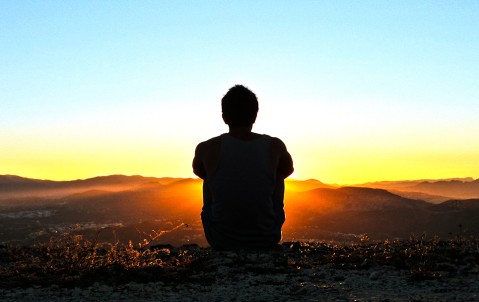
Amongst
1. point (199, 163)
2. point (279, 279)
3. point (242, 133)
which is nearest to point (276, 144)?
point (242, 133)

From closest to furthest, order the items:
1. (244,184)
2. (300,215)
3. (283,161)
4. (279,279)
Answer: (279,279) < (244,184) < (283,161) < (300,215)

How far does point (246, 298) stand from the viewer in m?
6.18

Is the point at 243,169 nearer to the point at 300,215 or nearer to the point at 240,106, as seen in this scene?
the point at 240,106

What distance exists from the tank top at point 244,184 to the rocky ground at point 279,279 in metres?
0.69

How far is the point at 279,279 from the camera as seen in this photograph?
7.12 m

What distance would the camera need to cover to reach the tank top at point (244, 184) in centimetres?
754

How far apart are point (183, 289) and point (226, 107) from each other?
2.54 metres

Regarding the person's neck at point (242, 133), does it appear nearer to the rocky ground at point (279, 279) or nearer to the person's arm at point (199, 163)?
the person's arm at point (199, 163)

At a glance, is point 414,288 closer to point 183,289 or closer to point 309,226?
point 183,289

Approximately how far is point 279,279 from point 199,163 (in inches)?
78.2

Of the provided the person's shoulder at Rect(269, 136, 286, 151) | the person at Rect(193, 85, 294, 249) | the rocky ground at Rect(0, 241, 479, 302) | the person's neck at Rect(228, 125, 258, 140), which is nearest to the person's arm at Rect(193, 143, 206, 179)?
the person at Rect(193, 85, 294, 249)

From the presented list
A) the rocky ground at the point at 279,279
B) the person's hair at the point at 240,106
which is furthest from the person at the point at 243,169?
the rocky ground at the point at 279,279

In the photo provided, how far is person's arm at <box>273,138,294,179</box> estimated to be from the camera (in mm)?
7668

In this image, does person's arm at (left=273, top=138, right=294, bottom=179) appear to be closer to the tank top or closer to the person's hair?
the tank top
